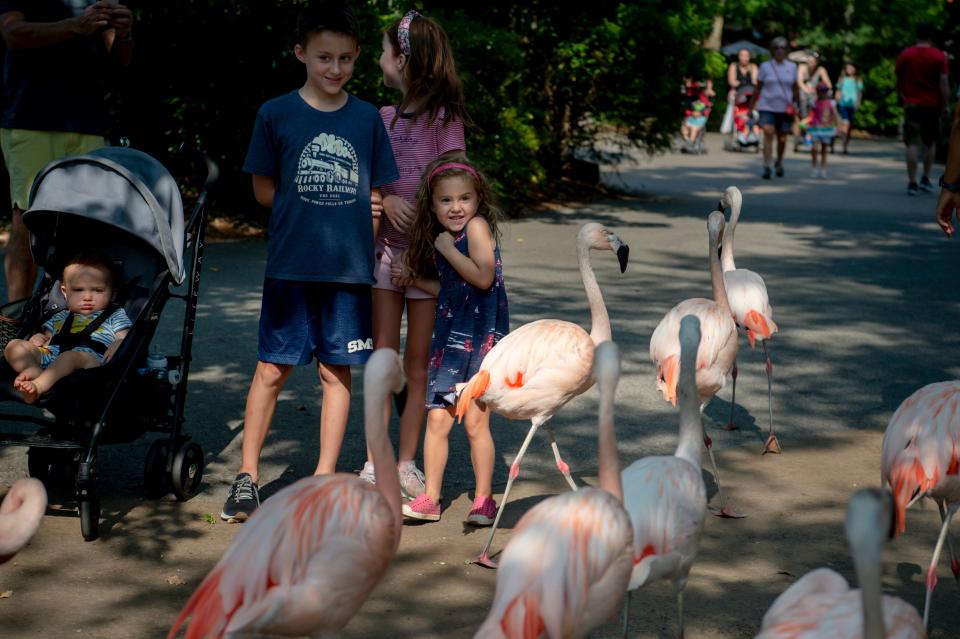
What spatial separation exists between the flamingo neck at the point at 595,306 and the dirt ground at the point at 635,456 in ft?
3.19

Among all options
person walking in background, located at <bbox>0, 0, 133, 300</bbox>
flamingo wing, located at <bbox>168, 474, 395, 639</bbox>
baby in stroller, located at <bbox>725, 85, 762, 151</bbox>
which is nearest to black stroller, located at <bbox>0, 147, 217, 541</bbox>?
person walking in background, located at <bbox>0, 0, 133, 300</bbox>

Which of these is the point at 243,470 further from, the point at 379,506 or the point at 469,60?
the point at 469,60

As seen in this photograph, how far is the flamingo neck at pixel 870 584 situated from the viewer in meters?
2.70

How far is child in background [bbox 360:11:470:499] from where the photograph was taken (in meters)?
5.72

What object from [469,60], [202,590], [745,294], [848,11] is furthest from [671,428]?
[848,11]

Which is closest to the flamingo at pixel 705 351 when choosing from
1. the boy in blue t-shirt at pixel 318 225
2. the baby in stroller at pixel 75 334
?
the boy in blue t-shirt at pixel 318 225

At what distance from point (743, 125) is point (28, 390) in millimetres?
25318

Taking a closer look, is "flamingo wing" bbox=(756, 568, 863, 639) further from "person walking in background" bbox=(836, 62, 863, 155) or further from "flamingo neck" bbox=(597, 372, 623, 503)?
"person walking in background" bbox=(836, 62, 863, 155)

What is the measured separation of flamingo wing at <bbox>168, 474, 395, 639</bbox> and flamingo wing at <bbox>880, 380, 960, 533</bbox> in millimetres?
2081

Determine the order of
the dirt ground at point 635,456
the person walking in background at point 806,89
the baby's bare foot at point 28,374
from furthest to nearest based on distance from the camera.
Result: the person walking in background at point 806,89
the baby's bare foot at point 28,374
the dirt ground at point 635,456

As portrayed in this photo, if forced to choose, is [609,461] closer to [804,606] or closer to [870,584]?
[804,606]

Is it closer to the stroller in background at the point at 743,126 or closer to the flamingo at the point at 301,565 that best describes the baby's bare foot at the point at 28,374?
the flamingo at the point at 301,565

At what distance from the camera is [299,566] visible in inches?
140

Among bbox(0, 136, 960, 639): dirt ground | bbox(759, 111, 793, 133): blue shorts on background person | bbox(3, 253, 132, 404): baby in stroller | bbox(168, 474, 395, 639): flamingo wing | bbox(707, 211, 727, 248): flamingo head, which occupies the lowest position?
bbox(0, 136, 960, 639): dirt ground
